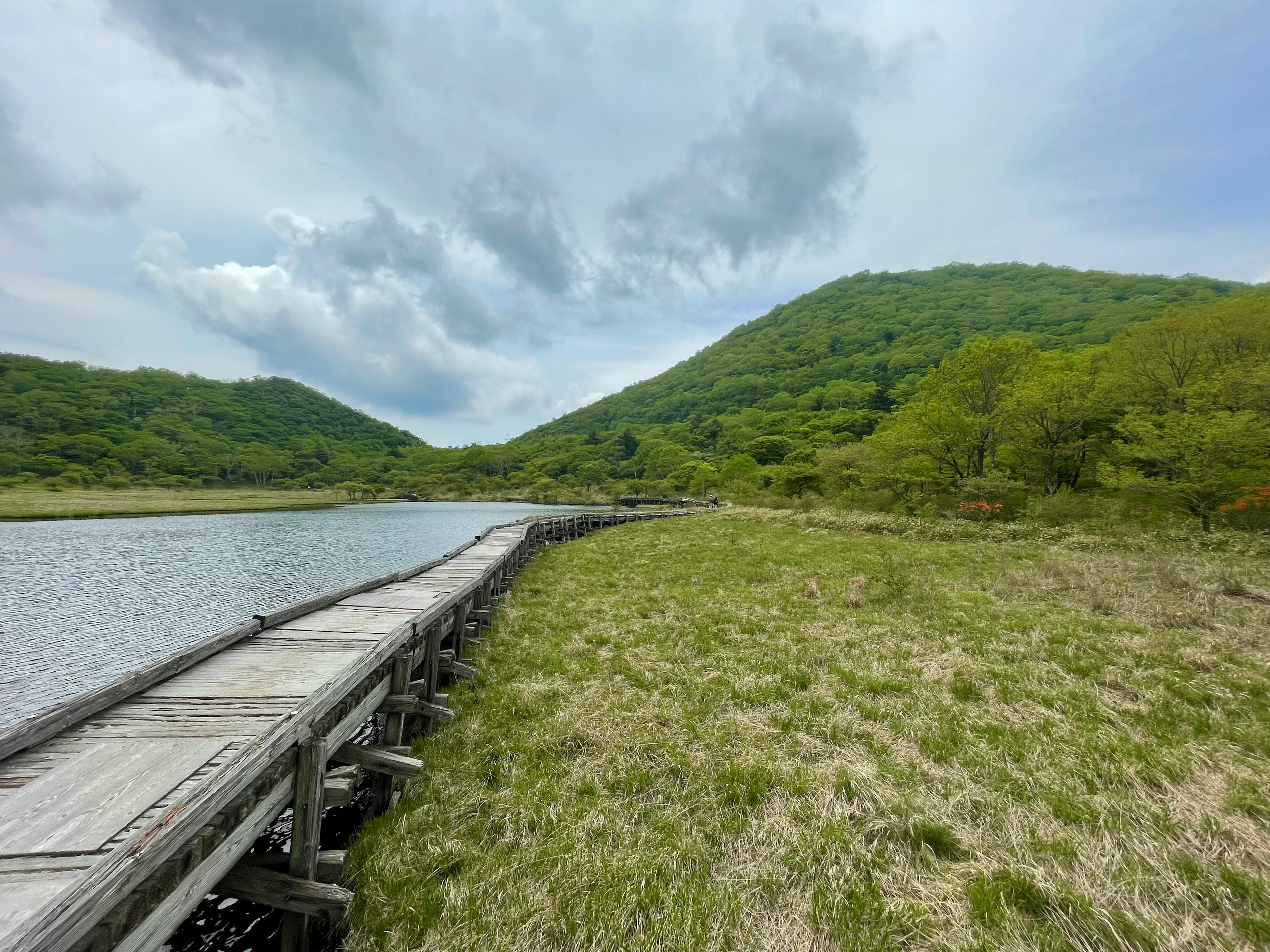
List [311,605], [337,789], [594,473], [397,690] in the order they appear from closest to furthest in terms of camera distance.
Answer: [337,789] < [397,690] < [311,605] < [594,473]

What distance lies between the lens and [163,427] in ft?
386

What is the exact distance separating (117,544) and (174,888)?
1615 inches

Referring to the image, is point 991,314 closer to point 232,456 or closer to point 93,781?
point 93,781

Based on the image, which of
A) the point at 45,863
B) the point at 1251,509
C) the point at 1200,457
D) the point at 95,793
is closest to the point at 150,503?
the point at 95,793

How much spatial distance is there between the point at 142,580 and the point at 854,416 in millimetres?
93881

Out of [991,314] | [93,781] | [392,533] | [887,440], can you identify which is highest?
[991,314]

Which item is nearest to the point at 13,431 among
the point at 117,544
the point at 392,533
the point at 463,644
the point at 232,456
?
the point at 232,456

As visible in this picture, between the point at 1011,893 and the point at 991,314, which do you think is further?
the point at 991,314

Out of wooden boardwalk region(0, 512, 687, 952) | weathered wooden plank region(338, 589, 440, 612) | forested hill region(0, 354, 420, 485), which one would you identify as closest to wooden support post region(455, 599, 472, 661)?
weathered wooden plank region(338, 589, 440, 612)

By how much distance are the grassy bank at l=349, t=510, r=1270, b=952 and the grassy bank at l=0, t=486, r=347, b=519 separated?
64.7 metres

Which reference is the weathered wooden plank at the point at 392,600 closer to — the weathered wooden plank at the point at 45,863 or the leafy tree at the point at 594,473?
the weathered wooden plank at the point at 45,863

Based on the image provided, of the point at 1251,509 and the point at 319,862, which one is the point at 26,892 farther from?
the point at 1251,509

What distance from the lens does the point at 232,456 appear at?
4370 inches

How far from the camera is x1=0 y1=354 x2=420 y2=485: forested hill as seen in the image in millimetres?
90875
